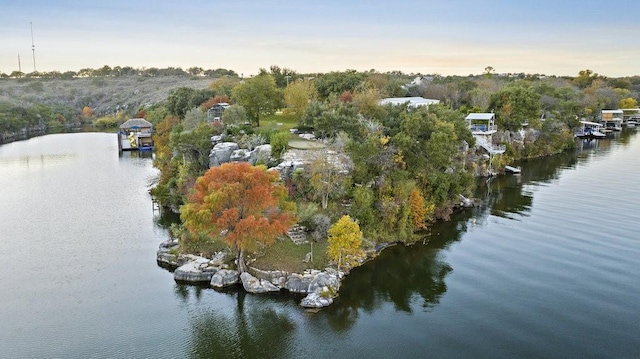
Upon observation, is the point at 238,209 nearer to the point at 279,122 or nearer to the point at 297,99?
the point at 297,99

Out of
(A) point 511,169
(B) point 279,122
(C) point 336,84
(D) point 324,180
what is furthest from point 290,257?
(C) point 336,84

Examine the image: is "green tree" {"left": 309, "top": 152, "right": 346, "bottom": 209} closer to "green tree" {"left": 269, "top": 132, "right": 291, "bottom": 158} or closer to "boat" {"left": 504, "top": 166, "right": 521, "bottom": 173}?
"green tree" {"left": 269, "top": 132, "right": 291, "bottom": 158}

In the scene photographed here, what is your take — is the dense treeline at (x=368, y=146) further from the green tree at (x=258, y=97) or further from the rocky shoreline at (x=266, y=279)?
the rocky shoreline at (x=266, y=279)

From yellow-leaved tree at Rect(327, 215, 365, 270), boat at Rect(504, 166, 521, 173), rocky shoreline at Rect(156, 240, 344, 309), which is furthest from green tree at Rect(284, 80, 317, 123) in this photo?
rocky shoreline at Rect(156, 240, 344, 309)

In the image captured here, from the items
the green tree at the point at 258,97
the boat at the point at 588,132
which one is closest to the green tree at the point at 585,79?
the boat at the point at 588,132

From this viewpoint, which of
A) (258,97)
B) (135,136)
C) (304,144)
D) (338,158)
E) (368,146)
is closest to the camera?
(368,146)
